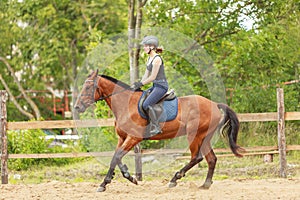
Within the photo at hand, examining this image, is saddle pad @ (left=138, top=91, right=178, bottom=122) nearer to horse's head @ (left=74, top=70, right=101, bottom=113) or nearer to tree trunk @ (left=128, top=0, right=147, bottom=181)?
horse's head @ (left=74, top=70, right=101, bottom=113)

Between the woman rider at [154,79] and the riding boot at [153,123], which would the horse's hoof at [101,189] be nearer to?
the riding boot at [153,123]

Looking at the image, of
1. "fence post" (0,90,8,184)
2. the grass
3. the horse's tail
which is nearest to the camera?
the horse's tail

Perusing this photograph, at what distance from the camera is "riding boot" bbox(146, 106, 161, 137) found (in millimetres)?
8859

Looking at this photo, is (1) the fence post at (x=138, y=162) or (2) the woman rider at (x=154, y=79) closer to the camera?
(2) the woman rider at (x=154, y=79)

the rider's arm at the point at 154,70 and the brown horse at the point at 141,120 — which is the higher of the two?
the rider's arm at the point at 154,70

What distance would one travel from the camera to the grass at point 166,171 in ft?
36.5

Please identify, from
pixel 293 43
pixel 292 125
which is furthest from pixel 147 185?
pixel 293 43

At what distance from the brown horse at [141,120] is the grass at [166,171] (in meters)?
1.43

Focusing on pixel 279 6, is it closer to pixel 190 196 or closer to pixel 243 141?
pixel 243 141

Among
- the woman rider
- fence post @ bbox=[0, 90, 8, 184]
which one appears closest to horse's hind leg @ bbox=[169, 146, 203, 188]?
the woman rider

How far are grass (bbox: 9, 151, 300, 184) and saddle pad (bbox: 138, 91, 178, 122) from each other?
1.98 m

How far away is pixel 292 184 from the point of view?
370 inches

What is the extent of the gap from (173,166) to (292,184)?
3.62 meters

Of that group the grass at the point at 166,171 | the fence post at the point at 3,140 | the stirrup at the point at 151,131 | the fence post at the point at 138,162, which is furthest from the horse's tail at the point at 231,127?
the fence post at the point at 3,140
